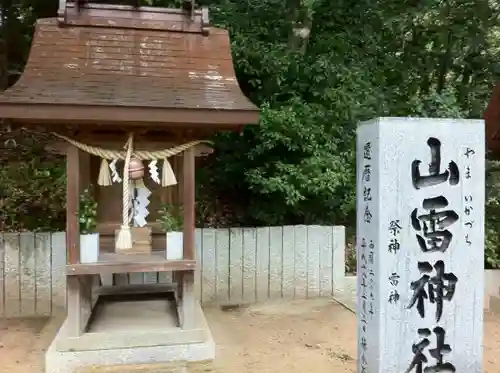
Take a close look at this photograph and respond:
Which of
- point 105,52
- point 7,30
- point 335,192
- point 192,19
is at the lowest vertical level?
point 335,192

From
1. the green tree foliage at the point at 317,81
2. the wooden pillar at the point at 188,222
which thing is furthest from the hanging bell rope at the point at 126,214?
the green tree foliage at the point at 317,81

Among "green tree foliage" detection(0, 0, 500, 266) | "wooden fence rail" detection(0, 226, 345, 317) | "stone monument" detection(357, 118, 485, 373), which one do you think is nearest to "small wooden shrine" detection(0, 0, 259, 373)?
"wooden fence rail" detection(0, 226, 345, 317)

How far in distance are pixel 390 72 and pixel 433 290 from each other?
6269 millimetres

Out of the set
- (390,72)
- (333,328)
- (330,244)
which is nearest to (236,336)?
(333,328)

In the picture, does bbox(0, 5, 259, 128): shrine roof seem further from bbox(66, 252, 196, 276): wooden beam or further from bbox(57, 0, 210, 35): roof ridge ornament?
bbox(66, 252, 196, 276): wooden beam

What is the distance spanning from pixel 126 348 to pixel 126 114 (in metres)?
2.14

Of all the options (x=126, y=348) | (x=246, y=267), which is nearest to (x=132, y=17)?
(x=126, y=348)

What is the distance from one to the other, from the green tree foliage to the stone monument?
3124mm

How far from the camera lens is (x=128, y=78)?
468 cm

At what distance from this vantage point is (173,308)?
5.68 metres

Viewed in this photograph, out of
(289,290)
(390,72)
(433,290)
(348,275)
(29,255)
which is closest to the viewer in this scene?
(433,290)

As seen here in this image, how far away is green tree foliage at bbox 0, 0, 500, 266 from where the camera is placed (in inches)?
276

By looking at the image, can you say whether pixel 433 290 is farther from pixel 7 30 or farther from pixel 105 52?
pixel 7 30

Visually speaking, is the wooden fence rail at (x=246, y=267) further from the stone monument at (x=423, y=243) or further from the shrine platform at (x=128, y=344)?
the stone monument at (x=423, y=243)
